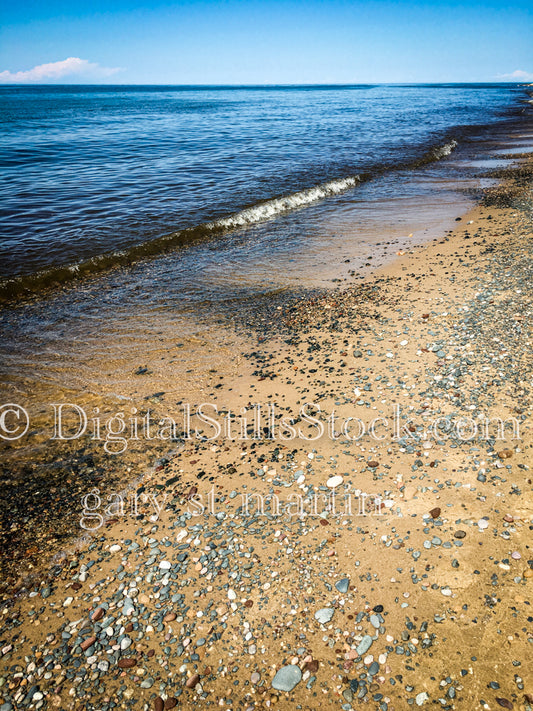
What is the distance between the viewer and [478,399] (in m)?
5.28

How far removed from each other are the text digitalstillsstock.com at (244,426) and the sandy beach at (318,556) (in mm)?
35

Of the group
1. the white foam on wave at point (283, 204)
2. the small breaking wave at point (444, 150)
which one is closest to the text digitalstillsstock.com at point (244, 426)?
the white foam on wave at point (283, 204)

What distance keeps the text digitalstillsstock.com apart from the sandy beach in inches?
1.4

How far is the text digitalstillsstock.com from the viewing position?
496 cm

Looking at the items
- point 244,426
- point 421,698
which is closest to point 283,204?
point 244,426

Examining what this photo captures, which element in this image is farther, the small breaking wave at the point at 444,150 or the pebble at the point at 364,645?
the small breaking wave at the point at 444,150

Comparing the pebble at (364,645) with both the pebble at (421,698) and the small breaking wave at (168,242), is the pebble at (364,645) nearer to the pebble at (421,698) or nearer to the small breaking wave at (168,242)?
the pebble at (421,698)

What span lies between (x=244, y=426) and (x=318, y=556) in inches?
86.6

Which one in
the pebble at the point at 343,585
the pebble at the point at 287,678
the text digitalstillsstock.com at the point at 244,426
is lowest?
the pebble at the point at 287,678

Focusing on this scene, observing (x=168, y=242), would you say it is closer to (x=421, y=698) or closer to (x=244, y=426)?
(x=244, y=426)

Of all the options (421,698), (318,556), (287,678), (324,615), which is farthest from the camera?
(318,556)

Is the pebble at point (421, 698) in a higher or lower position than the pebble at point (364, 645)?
lower

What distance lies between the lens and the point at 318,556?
3.86 metres

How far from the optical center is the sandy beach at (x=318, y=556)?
3.04m
